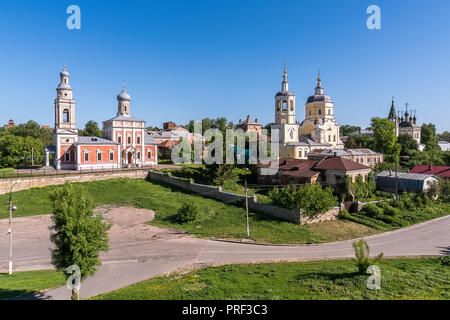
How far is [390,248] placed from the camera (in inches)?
856

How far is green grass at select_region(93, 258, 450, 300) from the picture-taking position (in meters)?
12.7

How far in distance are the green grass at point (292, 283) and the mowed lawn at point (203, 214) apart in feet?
20.5

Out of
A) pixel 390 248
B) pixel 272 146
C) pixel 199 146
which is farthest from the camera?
pixel 199 146

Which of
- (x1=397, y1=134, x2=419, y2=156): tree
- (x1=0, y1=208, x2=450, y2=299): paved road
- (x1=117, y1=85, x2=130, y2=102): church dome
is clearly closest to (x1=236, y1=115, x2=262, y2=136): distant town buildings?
(x1=397, y1=134, x2=419, y2=156): tree

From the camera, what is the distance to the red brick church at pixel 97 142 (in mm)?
42594

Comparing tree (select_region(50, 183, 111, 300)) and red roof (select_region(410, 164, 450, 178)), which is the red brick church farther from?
red roof (select_region(410, 164, 450, 178))

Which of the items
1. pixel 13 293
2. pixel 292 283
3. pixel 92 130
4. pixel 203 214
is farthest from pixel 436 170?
pixel 92 130

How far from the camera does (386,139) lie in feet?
196

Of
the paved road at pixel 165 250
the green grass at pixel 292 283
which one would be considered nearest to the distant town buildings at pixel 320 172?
the paved road at pixel 165 250

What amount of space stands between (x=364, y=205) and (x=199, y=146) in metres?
35.6

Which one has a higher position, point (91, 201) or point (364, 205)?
point (91, 201)
